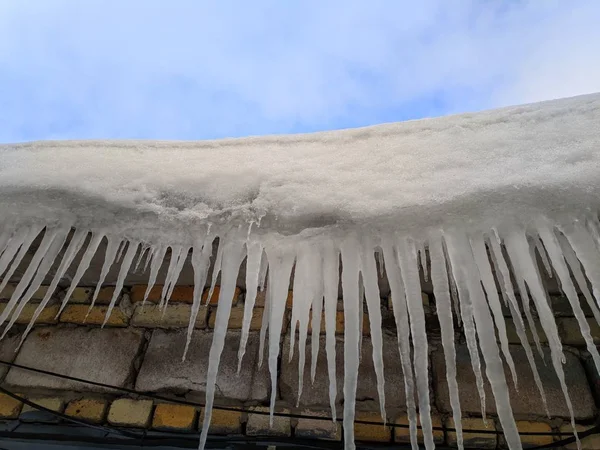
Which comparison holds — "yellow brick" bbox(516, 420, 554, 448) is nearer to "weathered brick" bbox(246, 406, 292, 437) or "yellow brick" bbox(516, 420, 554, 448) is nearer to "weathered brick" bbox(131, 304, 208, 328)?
"weathered brick" bbox(246, 406, 292, 437)

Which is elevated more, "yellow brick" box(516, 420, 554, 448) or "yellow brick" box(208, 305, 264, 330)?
"yellow brick" box(208, 305, 264, 330)

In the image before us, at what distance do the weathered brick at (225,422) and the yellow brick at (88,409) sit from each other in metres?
0.36

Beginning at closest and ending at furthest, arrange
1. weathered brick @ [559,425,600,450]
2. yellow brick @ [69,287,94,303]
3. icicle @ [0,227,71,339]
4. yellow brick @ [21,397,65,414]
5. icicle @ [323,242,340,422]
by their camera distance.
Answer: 1. icicle @ [323,242,340,422]
2. icicle @ [0,227,71,339]
3. weathered brick @ [559,425,600,450]
4. yellow brick @ [21,397,65,414]
5. yellow brick @ [69,287,94,303]

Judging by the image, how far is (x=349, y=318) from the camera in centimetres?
93

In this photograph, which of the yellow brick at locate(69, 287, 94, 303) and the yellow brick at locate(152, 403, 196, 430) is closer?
the yellow brick at locate(152, 403, 196, 430)

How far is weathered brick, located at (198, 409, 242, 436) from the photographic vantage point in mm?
1505

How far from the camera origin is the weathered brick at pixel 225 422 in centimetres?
150

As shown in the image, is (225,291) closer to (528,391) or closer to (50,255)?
(50,255)

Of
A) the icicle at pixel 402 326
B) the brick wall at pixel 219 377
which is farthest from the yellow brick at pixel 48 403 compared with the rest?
the icicle at pixel 402 326

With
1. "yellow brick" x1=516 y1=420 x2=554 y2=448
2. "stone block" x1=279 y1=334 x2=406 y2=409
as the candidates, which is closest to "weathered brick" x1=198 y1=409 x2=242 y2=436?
"stone block" x1=279 y1=334 x2=406 y2=409

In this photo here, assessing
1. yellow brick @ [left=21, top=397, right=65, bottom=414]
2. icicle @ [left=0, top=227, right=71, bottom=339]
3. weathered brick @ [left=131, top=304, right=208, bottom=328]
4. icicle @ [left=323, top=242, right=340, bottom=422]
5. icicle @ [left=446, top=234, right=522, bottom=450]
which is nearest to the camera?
icicle @ [left=446, top=234, right=522, bottom=450]

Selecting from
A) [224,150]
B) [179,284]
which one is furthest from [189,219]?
[179,284]

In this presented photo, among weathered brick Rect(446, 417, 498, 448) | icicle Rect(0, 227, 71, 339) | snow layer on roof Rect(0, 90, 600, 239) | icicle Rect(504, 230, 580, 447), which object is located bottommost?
weathered brick Rect(446, 417, 498, 448)

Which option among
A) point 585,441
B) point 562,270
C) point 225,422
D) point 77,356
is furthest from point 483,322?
point 77,356
